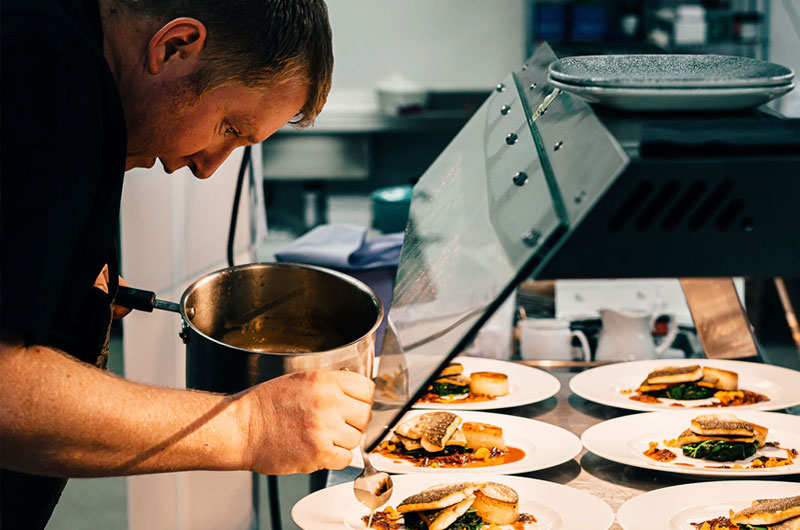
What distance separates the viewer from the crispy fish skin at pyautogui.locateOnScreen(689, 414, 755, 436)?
1.46m

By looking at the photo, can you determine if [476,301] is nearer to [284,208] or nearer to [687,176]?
[687,176]

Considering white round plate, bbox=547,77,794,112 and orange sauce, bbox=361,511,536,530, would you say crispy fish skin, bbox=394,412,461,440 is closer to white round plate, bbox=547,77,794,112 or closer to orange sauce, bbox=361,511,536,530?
orange sauce, bbox=361,511,536,530

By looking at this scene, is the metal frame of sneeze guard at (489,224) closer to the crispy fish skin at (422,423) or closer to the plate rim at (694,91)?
the plate rim at (694,91)

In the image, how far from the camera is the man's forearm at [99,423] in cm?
93

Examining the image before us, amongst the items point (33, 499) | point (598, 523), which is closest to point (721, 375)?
point (598, 523)

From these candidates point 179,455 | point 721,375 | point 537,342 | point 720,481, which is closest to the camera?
point 179,455

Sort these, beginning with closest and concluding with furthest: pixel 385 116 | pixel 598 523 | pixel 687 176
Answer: pixel 687 176
pixel 598 523
pixel 385 116

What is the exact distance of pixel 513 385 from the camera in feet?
6.00

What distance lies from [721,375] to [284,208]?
4.54m

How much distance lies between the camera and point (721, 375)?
5.76 ft

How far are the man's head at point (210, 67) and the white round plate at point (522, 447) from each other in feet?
1.87

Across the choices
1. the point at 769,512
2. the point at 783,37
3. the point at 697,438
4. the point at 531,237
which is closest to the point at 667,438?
the point at 697,438

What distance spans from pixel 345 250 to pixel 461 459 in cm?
78

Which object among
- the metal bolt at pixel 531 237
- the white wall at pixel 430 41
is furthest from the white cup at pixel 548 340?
the white wall at pixel 430 41
